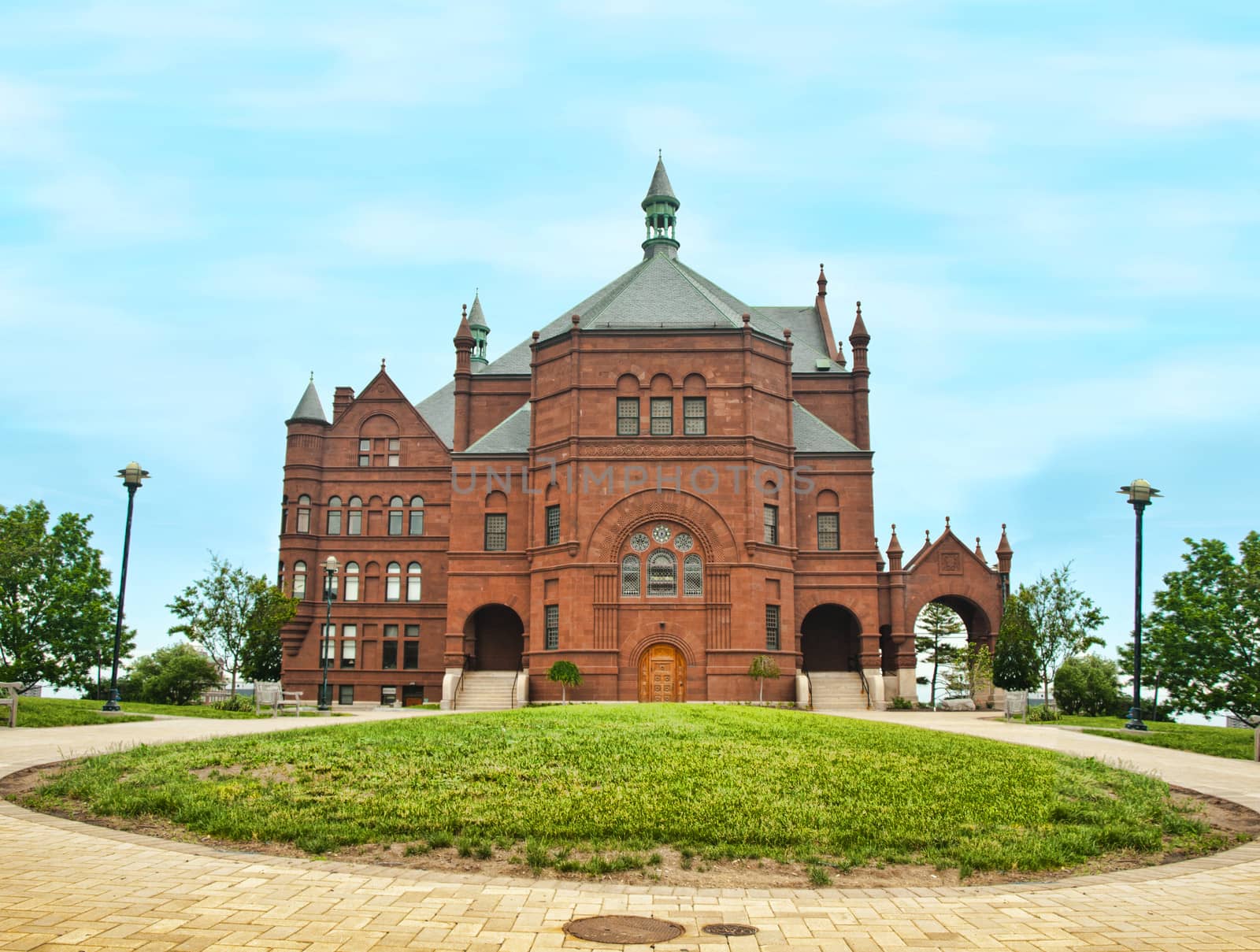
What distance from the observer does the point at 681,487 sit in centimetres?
4566

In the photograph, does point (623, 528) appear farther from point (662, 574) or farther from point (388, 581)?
point (388, 581)

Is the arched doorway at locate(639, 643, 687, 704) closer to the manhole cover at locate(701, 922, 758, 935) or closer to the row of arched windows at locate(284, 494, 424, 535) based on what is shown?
the row of arched windows at locate(284, 494, 424, 535)

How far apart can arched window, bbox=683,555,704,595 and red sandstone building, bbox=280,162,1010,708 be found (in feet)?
0.35

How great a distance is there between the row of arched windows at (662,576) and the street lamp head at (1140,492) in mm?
19908

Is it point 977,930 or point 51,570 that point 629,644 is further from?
point 977,930

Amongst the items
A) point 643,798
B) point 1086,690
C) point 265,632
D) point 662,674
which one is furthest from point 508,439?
point 643,798

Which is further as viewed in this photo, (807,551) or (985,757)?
(807,551)

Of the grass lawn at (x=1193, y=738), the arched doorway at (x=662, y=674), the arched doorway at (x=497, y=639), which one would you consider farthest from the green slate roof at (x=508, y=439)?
the grass lawn at (x=1193, y=738)

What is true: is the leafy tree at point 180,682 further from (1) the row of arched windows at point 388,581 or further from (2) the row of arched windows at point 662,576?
(2) the row of arched windows at point 662,576

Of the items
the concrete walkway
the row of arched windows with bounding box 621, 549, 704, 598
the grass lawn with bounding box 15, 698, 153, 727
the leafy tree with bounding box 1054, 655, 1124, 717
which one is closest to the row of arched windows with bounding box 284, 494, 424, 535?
the row of arched windows with bounding box 621, 549, 704, 598

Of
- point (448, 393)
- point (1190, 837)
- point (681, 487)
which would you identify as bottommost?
point (1190, 837)

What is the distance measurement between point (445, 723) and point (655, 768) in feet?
26.5

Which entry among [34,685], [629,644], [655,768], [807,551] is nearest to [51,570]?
[34,685]

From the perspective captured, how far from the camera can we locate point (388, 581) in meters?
55.9
